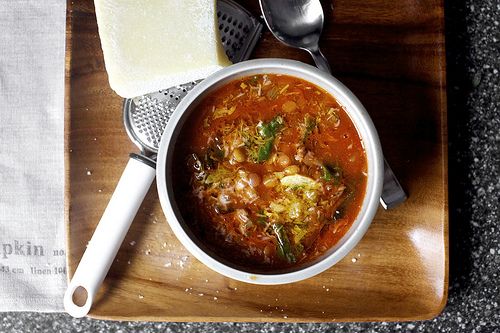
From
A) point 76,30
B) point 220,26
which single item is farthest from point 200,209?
point 76,30

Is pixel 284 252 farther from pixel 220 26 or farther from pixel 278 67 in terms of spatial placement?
pixel 220 26

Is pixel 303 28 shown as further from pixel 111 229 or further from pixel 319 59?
pixel 111 229

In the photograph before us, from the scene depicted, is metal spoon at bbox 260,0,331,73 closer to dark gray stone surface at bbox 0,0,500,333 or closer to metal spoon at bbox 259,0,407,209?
metal spoon at bbox 259,0,407,209

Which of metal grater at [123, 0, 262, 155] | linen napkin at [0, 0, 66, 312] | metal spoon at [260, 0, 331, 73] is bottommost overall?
linen napkin at [0, 0, 66, 312]

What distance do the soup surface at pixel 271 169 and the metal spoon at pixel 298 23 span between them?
0.90 ft

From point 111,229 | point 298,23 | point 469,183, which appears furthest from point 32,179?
point 469,183

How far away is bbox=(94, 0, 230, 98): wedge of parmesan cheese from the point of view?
1.98m

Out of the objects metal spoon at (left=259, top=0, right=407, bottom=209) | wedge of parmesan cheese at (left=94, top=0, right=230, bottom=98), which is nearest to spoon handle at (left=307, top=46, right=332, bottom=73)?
metal spoon at (left=259, top=0, right=407, bottom=209)

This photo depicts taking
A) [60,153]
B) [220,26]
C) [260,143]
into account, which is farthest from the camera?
[60,153]

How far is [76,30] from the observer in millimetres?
2186

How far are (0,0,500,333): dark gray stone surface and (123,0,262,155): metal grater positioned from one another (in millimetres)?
817

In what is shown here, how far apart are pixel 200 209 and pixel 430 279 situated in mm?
883

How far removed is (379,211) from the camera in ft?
7.29

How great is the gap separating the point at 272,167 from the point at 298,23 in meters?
0.58
